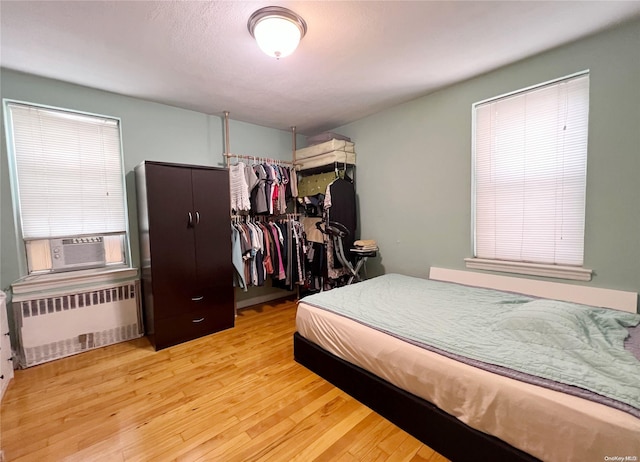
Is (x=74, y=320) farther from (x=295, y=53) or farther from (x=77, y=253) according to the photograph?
(x=295, y=53)

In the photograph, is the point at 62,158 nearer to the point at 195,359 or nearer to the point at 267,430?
the point at 195,359

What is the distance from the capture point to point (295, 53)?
2119 mm

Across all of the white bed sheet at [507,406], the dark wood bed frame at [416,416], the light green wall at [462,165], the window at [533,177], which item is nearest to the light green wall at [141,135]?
the light green wall at [462,165]

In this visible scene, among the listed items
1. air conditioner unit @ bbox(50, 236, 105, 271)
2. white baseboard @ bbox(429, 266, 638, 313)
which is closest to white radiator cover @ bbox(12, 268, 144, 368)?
air conditioner unit @ bbox(50, 236, 105, 271)

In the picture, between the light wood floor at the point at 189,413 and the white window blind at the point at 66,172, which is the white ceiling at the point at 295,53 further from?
the light wood floor at the point at 189,413

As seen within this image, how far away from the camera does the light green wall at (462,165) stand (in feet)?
6.26

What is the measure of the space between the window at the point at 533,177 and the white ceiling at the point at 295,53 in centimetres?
41

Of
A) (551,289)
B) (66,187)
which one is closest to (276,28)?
(66,187)

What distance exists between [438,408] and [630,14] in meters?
2.76

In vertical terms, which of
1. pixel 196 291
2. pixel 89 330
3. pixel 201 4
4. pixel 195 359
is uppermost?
pixel 201 4

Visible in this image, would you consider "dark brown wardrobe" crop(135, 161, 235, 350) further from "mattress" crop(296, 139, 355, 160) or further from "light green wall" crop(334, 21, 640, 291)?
"light green wall" crop(334, 21, 640, 291)

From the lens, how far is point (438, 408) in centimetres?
142

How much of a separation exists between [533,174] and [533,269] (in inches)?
32.6

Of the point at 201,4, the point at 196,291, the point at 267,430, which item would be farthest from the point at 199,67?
the point at 267,430
